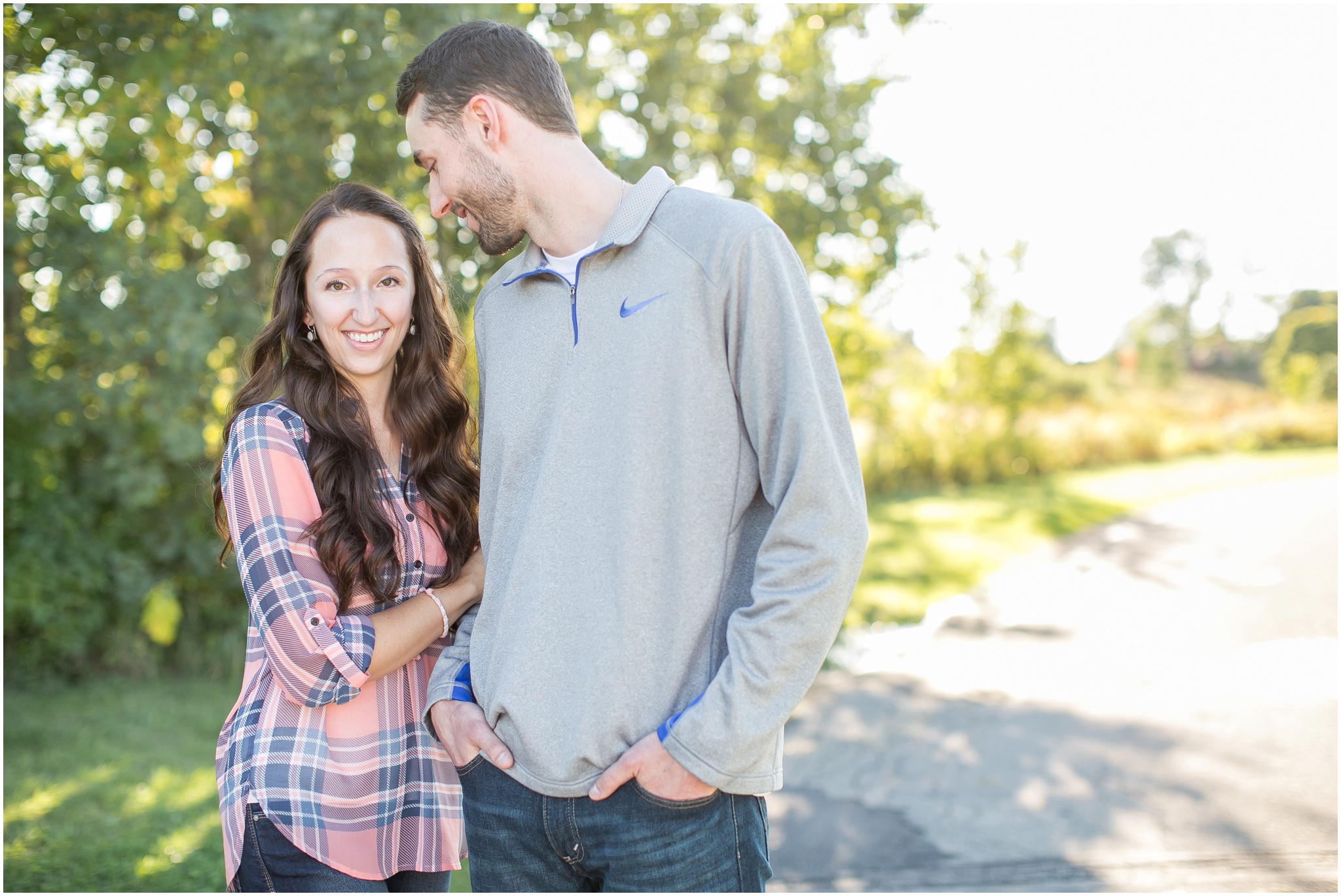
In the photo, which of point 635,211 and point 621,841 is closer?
point 621,841

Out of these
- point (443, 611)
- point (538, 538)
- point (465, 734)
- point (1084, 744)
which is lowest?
point (1084, 744)

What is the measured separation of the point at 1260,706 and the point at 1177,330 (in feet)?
145

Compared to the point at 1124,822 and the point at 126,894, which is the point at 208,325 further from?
the point at 1124,822

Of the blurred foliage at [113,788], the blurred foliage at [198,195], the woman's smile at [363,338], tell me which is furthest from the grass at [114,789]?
the woman's smile at [363,338]

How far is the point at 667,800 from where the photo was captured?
1.68 metres

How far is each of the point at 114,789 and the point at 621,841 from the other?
15.6 feet

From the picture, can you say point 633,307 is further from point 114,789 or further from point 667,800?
point 114,789

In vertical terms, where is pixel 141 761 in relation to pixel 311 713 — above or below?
below

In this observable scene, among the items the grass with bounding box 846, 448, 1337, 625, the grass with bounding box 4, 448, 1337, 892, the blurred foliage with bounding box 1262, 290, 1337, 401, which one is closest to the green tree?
the blurred foliage with bounding box 1262, 290, 1337, 401

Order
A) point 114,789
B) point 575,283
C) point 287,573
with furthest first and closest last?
point 114,789 → point 287,573 → point 575,283

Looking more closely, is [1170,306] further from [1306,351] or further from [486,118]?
[486,118]

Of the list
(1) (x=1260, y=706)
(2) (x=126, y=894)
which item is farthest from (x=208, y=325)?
(1) (x=1260, y=706)

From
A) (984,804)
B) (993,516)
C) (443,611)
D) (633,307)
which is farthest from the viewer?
(993,516)

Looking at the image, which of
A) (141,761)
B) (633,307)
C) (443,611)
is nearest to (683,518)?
(633,307)
